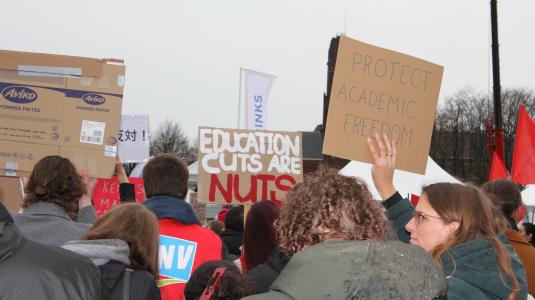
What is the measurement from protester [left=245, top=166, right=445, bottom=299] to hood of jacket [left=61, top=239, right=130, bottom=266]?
0.96 m

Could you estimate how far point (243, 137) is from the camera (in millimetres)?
6406

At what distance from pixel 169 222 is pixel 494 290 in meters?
2.02

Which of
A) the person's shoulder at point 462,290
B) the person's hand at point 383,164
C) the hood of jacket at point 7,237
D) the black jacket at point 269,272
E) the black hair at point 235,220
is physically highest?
the person's hand at point 383,164

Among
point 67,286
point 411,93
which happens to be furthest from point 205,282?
point 411,93

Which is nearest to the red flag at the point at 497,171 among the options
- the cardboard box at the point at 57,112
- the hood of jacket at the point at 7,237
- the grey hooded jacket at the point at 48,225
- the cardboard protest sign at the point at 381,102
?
the cardboard protest sign at the point at 381,102

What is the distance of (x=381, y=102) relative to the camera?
423 centimetres

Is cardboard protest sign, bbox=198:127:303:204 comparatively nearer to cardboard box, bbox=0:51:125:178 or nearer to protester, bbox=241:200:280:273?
cardboard box, bbox=0:51:125:178

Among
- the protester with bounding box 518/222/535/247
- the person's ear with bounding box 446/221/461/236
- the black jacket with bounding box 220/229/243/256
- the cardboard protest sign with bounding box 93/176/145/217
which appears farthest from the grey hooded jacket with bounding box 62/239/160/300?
the protester with bounding box 518/222/535/247

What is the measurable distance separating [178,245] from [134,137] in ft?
13.1

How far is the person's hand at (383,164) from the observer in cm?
337

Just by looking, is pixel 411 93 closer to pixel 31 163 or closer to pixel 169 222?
pixel 169 222

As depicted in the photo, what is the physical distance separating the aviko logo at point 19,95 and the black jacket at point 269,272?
9.00 feet

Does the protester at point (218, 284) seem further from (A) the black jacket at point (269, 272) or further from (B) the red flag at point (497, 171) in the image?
(B) the red flag at point (497, 171)

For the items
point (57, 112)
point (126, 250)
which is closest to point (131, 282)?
point (126, 250)
